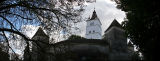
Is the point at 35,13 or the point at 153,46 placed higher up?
the point at 35,13

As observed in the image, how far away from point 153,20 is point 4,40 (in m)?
9.28

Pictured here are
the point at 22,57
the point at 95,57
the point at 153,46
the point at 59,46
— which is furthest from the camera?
the point at 22,57

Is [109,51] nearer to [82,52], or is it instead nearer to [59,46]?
[82,52]

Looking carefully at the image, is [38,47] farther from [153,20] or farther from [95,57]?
[95,57]

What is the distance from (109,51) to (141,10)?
6.17m

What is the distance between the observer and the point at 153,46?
11.5m

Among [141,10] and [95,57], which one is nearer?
[95,57]

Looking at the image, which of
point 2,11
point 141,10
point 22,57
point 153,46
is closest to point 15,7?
point 2,11

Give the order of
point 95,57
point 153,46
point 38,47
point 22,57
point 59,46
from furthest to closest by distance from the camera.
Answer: point 22,57 → point 38,47 → point 59,46 → point 153,46 → point 95,57

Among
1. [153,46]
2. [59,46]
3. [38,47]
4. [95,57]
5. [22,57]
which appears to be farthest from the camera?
[22,57]

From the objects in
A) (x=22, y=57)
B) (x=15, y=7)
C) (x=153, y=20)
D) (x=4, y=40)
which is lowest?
(x=22, y=57)

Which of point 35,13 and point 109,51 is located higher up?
point 35,13

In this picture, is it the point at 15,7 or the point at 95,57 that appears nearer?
the point at 95,57

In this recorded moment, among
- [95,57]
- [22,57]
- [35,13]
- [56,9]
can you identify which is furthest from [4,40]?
[95,57]
